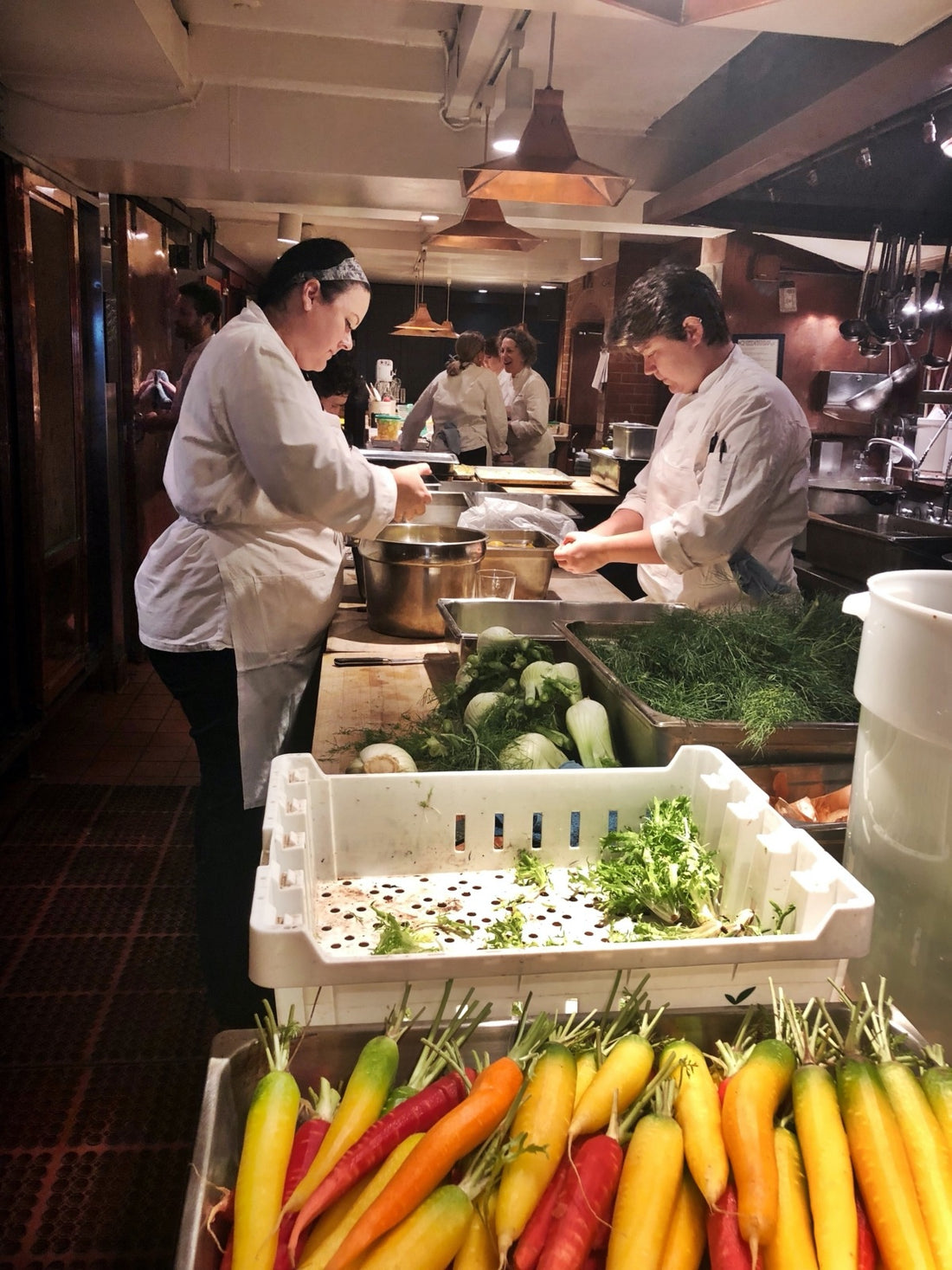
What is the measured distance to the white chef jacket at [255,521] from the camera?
99.5 inches

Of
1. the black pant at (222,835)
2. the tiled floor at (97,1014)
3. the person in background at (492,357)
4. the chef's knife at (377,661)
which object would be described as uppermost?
the person in background at (492,357)

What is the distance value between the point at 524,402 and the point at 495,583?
6.38 meters

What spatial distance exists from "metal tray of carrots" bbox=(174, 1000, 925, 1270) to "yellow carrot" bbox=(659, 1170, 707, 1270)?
0.61 ft

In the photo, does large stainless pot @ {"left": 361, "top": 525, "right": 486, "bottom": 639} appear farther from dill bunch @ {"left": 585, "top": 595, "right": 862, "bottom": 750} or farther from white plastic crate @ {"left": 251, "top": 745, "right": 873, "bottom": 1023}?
white plastic crate @ {"left": 251, "top": 745, "right": 873, "bottom": 1023}

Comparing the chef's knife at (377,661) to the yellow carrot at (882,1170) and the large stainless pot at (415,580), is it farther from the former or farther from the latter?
the yellow carrot at (882,1170)

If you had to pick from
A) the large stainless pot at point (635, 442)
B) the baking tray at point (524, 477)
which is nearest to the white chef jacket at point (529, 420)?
the baking tray at point (524, 477)

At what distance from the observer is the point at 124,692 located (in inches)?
233

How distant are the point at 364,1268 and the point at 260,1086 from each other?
202mm

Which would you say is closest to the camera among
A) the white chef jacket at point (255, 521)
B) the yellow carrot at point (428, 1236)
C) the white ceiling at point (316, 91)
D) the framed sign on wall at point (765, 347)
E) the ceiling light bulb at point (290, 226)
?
the yellow carrot at point (428, 1236)

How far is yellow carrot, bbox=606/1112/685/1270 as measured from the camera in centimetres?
82

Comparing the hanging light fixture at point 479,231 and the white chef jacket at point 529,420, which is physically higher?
the hanging light fixture at point 479,231

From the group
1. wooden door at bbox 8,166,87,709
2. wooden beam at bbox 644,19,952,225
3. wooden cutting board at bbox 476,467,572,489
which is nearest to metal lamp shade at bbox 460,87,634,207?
wooden beam at bbox 644,19,952,225

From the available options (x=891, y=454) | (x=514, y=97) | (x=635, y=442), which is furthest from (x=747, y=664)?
(x=891, y=454)

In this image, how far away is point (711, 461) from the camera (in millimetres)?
2939
